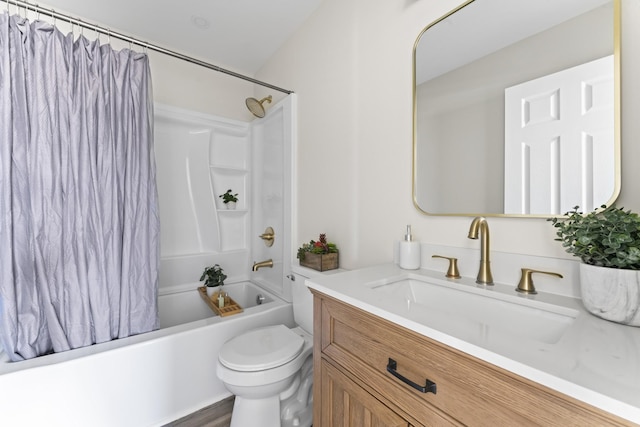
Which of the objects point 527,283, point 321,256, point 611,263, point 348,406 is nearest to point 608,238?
point 611,263

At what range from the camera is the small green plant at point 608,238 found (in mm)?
570

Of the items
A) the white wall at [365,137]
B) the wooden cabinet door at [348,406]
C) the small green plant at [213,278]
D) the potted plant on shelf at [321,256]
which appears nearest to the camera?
the wooden cabinet door at [348,406]

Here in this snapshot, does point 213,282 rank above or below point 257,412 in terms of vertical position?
above

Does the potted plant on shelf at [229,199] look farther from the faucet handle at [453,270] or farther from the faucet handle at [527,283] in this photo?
the faucet handle at [527,283]

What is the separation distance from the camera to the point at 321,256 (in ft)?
4.97

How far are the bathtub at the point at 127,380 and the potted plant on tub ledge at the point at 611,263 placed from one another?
1.53 meters

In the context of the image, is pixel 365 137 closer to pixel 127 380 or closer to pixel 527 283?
pixel 527 283

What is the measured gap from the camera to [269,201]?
2.37m

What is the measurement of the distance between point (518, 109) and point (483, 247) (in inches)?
19.1

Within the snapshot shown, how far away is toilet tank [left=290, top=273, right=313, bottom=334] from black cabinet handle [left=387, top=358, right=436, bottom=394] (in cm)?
89

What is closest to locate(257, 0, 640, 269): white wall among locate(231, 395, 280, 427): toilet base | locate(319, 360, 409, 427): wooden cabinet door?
locate(319, 360, 409, 427): wooden cabinet door

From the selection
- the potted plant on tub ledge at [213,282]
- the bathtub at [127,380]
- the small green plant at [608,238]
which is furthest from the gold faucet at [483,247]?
the potted plant on tub ledge at [213,282]

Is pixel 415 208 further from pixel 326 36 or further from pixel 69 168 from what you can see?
pixel 69 168

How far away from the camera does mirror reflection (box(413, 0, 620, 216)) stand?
2.45 ft
